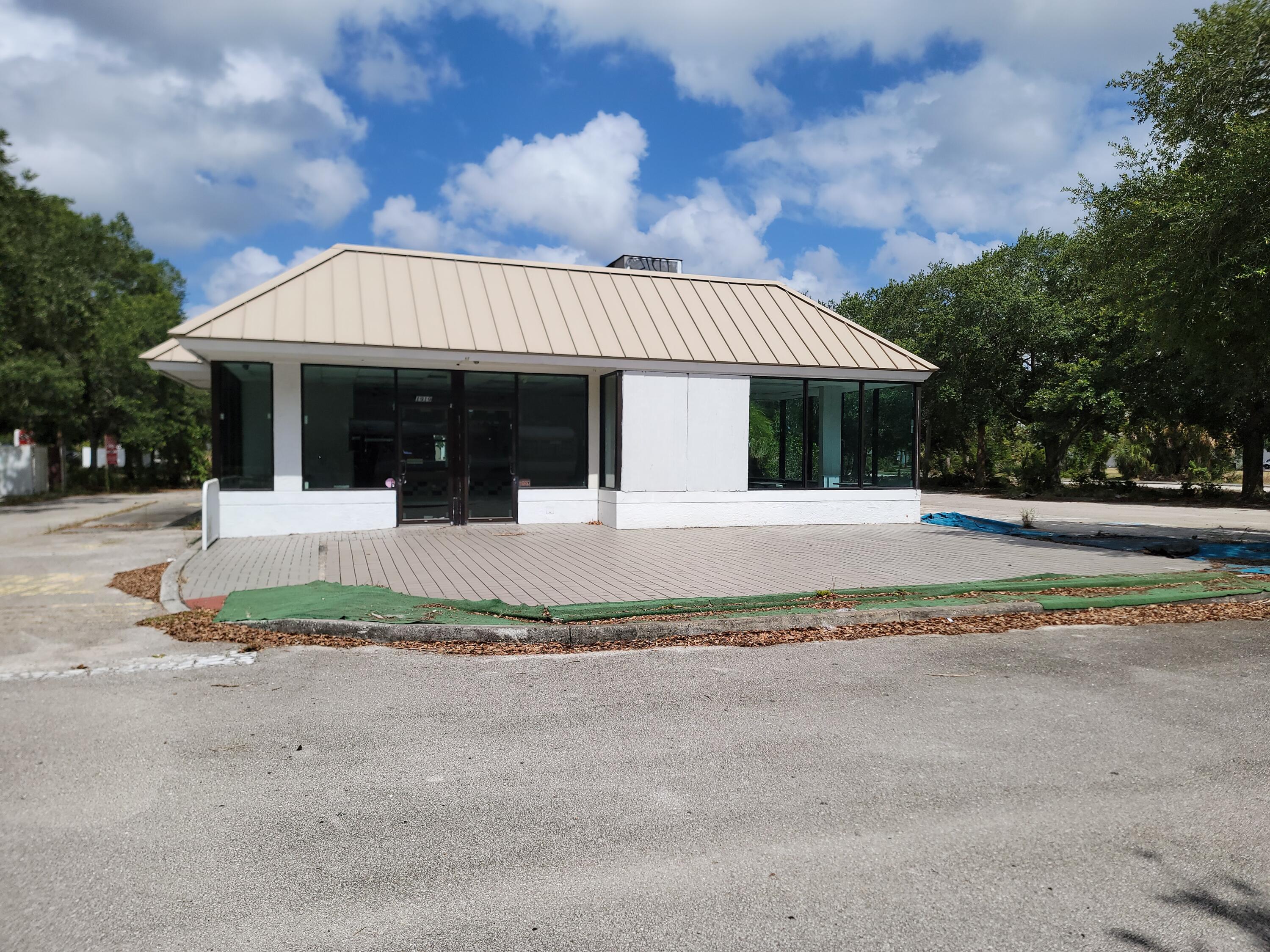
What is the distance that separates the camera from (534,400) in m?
16.7

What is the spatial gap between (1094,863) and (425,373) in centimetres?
1427

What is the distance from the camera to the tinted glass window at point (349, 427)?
49.7 ft

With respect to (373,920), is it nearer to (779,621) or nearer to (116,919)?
(116,919)

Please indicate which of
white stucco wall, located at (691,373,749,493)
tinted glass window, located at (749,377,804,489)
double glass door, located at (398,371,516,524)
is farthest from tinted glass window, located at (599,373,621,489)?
tinted glass window, located at (749,377,804,489)

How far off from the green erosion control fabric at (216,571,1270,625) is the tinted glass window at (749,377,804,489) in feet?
25.0

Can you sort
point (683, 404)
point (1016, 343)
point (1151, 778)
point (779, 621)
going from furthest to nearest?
point (1016, 343) → point (683, 404) → point (779, 621) → point (1151, 778)

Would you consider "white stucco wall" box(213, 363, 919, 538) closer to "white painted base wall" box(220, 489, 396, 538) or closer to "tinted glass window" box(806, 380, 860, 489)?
"white painted base wall" box(220, 489, 396, 538)

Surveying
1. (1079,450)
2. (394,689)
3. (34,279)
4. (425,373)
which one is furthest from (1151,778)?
(1079,450)

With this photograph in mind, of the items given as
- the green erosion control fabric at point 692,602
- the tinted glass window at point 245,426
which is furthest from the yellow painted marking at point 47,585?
the tinted glass window at point 245,426

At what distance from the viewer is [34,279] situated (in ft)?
77.6

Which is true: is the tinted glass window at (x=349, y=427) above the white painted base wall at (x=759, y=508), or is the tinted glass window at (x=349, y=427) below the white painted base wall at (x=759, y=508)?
above

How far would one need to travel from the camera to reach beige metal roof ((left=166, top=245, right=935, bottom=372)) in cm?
1470

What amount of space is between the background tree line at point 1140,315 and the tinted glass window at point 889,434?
175 inches

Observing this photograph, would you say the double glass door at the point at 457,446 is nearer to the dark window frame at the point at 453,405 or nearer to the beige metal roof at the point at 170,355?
the dark window frame at the point at 453,405
